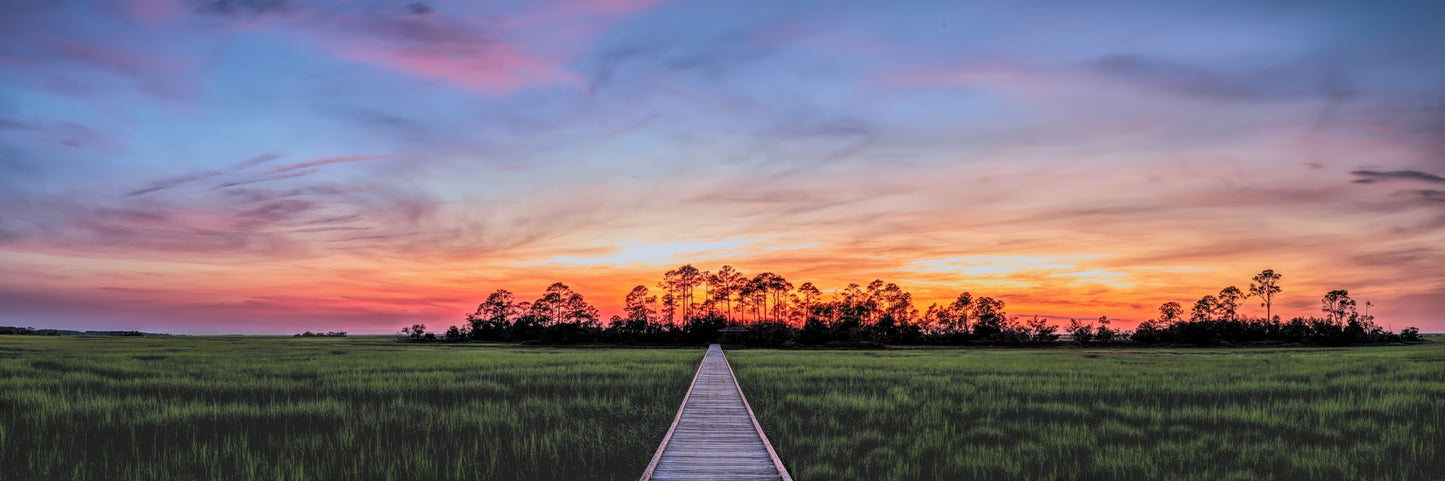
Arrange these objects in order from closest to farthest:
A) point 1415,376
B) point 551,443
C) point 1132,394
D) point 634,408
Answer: point 551,443
point 634,408
point 1132,394
point 1415,376

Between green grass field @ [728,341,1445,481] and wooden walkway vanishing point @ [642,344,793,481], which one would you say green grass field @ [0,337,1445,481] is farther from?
wooden walkway vanishing point @ [642,344,793,481]

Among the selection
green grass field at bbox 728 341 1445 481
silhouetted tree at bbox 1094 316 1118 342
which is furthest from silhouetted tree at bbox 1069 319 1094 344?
green grass field at bbox 728 341 1445 481

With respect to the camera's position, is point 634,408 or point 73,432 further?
point 634,408

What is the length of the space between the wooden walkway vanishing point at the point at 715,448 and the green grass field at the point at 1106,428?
62cm

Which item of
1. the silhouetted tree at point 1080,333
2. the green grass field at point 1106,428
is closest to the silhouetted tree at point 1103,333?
the silhouetted tree at point 1080,333

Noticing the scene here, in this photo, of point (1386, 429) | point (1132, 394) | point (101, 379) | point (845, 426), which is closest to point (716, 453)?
point (845, 426)

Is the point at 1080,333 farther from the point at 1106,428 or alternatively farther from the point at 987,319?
the point at 1106,428

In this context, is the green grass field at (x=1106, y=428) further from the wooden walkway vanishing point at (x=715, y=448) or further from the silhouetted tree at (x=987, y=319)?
the silhouetted tree at (x=987, y=319)

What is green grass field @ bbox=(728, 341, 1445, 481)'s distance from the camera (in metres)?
10.7

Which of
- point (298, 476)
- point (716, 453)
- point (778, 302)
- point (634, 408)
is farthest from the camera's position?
point (778, 302)

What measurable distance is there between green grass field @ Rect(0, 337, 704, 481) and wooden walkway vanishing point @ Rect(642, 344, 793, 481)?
2.27ft

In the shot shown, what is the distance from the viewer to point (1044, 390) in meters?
20.8

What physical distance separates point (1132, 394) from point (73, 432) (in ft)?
77.6

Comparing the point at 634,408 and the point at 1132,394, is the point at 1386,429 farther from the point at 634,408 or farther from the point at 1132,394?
the point at 634,408
